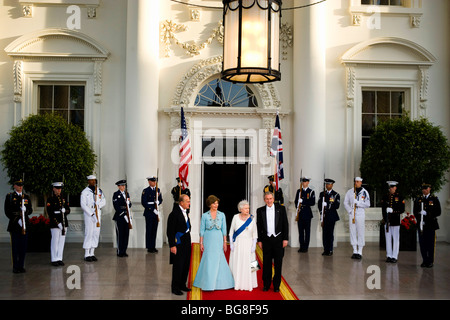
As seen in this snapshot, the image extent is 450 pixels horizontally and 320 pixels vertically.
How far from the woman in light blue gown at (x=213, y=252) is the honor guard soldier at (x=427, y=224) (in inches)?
195

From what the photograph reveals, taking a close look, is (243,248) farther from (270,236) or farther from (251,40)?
(251,40)

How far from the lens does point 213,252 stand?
25.7ft

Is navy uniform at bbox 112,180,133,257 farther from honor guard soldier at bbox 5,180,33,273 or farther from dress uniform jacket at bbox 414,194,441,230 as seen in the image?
dress uniform jacket at bbox 414,194,441,230

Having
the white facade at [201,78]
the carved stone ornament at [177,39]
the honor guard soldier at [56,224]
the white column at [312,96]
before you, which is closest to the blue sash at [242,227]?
the honor guard soldier at [56,224]

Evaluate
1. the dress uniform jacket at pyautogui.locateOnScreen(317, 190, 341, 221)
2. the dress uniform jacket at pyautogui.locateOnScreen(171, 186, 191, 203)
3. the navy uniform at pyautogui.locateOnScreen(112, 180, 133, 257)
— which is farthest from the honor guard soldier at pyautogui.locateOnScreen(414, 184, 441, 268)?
the navy uniform at pyautogui.locateOnScreen(112, 180, 133, 257)

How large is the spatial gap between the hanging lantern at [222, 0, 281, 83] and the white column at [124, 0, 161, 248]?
290 inches

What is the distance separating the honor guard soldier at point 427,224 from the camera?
407 inches

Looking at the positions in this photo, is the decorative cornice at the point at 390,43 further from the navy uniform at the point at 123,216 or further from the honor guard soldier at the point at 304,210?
the navy uniform at the point at 123,216

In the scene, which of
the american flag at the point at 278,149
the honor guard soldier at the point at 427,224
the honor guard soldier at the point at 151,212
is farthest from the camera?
the american flag at the point at 278,149

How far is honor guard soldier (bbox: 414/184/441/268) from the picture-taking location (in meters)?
10.3

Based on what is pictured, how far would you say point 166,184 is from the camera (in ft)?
44.6

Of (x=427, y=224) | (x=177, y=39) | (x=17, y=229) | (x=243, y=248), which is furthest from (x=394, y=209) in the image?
(x=17, y=229)

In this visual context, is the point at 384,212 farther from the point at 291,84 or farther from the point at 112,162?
the point at 112,162

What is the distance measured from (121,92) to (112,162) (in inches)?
81.7
